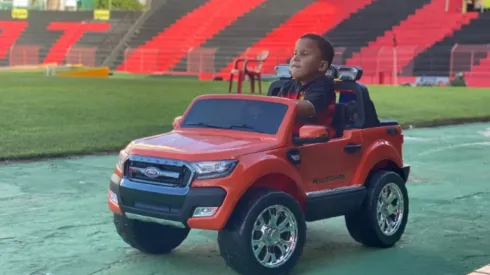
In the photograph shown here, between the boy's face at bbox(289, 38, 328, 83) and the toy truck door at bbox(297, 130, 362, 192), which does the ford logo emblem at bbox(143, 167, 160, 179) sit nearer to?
the toy truck door at bbox(297, 130, 362, 192)

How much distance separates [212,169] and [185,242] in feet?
4.59

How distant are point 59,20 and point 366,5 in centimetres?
2262

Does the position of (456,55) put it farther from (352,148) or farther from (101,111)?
(352,148)

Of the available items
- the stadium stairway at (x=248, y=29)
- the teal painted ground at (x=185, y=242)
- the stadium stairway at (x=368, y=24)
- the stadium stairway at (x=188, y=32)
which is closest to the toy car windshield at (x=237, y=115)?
the teal painted ground at (x=185, y=242)

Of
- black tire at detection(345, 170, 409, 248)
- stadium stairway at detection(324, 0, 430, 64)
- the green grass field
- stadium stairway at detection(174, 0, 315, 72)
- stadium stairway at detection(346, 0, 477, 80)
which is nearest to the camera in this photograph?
black tire at detection(345, 170, 409, 248)

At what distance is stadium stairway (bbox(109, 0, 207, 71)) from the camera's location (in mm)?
49237

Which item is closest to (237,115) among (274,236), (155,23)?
(274,236)

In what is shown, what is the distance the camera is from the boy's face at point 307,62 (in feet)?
21.1

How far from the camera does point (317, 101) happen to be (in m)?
6.25

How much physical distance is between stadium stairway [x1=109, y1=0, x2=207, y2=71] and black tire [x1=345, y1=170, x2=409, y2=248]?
135 feet

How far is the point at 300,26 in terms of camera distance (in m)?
46.4

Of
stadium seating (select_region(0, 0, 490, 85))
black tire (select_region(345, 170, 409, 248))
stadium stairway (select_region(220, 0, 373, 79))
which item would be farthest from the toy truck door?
stadium stairway (select_region(220, 0, 373, 79))

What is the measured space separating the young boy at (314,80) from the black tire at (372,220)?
0.55 meters

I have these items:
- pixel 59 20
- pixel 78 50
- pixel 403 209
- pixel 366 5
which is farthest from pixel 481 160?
pixel 59 20
